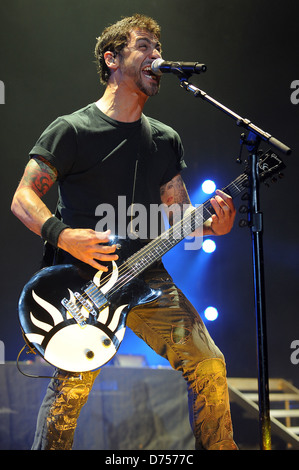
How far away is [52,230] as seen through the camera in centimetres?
233

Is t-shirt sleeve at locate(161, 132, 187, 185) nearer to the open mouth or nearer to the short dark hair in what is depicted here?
the open mouth

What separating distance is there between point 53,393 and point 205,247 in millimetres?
2078

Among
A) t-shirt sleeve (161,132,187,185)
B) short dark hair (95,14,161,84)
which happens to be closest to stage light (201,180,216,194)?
t-shirt sleeve (161,132,187,185)

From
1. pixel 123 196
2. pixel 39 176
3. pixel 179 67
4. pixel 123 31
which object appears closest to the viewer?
pixel 179 67

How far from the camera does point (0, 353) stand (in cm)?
360

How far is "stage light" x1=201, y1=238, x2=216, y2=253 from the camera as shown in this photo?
13.5 ft

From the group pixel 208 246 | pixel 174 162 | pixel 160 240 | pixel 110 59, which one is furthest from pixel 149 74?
pixel 208 246

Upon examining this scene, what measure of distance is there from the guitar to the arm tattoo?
42 cm

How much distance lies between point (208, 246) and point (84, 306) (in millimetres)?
1952

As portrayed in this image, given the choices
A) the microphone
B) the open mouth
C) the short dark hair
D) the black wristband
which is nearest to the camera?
the microphone

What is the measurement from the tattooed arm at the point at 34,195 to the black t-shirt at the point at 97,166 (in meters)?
0.05

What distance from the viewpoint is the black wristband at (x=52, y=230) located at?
231 cm

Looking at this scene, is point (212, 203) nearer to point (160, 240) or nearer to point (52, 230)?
point (160, 240)

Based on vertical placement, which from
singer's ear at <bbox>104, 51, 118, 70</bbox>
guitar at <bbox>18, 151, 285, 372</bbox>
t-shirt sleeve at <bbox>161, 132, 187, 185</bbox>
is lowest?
guitar at <bbox>18, 151, 285, 372</bbox>
